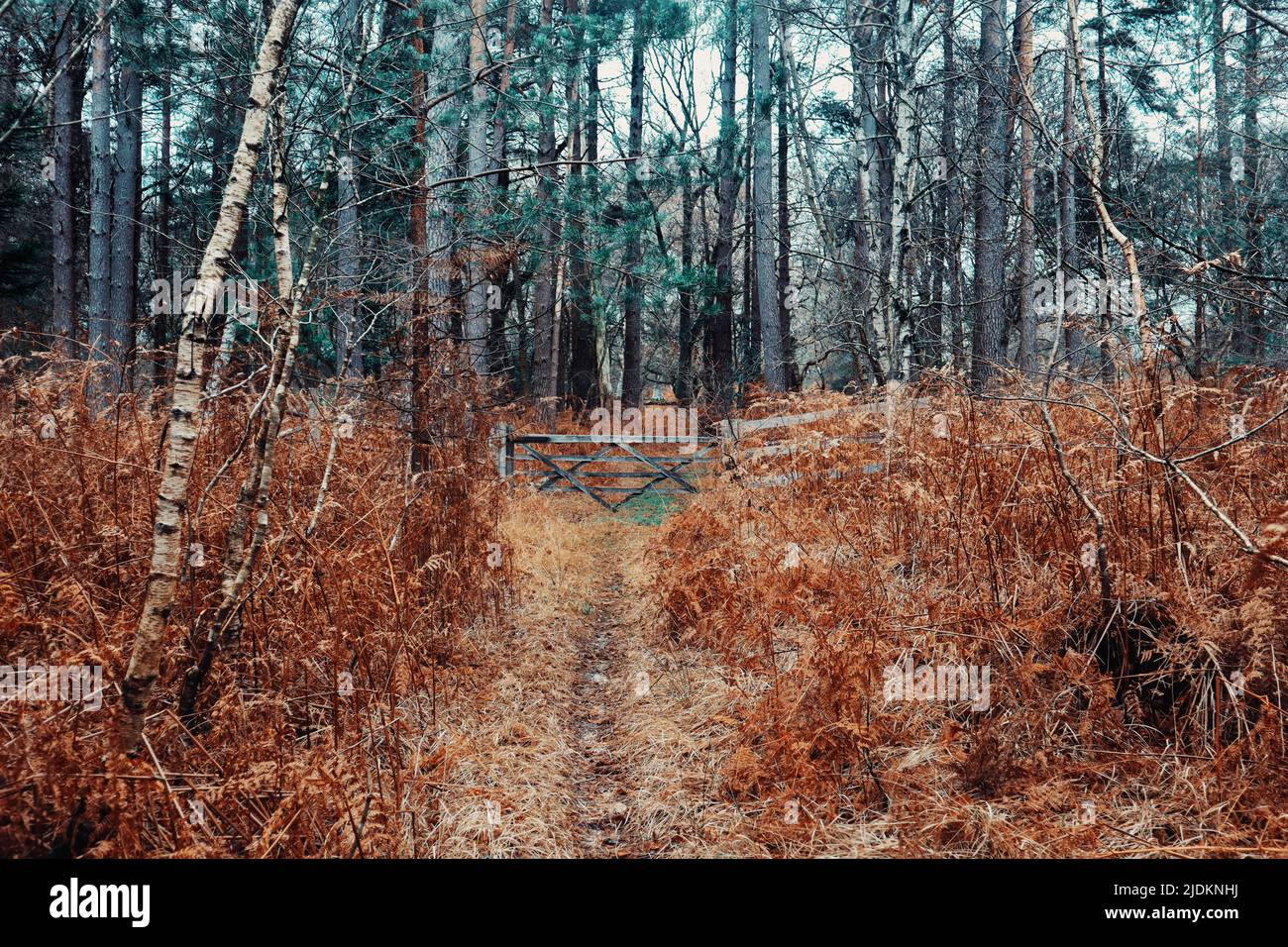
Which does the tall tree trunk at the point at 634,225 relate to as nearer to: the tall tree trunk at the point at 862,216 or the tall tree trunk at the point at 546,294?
the tall tree trunk at the point at 546,294

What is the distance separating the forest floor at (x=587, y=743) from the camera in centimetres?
295

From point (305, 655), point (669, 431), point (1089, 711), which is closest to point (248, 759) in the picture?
point (305, 655)

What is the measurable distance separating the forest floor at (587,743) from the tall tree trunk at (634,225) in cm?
1025

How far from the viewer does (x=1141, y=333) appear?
349cm

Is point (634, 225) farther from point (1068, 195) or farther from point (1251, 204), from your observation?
point (1068, 195)

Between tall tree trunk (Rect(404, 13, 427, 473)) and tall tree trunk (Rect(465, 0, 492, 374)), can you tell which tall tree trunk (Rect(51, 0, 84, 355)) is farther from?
tall tree trunk (Rect(404, 13, 427, 473))

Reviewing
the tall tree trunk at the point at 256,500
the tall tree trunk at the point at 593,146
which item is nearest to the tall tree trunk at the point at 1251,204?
the tall tree trunk at the point at 256,500

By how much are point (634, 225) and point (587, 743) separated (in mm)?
12406

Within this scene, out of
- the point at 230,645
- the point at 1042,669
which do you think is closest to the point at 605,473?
the point at 230,645

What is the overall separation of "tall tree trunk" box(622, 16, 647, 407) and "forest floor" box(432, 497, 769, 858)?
33.6 ft

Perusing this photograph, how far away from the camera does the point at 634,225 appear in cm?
1459

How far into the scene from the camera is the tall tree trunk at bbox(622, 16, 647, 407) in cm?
1459
